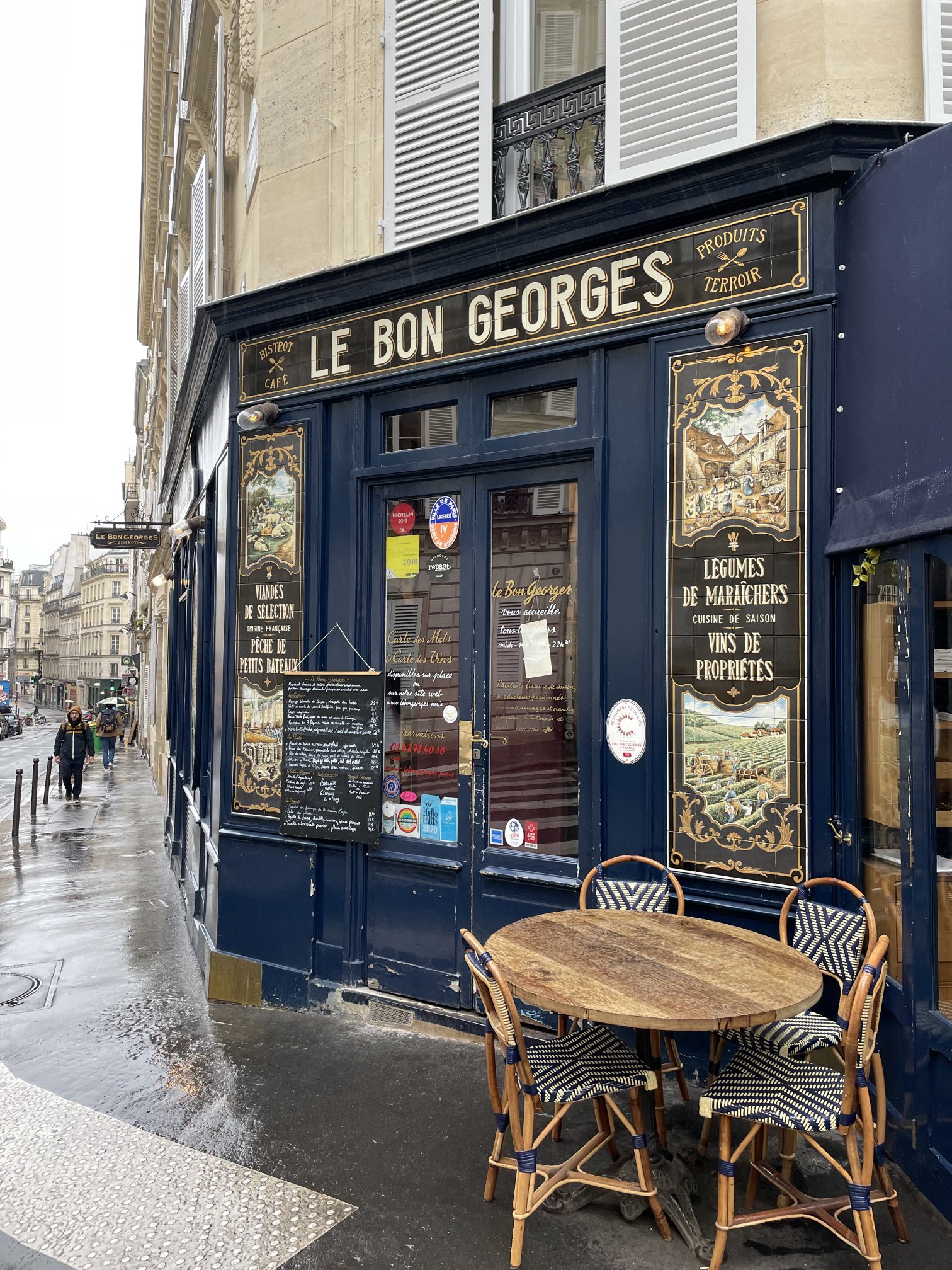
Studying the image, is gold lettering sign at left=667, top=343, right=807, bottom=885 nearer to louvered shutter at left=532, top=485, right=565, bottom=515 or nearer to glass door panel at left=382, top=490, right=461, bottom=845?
louvered shutter at left=532, top=485, right=565, bottom=515

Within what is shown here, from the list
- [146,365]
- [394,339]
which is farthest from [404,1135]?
[146,365]

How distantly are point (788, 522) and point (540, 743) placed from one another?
1866 mm

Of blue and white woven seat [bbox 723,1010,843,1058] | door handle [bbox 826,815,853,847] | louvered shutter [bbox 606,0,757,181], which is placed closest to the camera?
blue and white woven seat [bbox 723,1010,843,1058]

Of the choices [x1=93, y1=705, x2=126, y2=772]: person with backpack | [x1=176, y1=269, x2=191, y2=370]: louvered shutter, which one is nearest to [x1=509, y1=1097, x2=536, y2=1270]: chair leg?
[x1=176, y1=269, x2=191, y2=370]: louvered shutter

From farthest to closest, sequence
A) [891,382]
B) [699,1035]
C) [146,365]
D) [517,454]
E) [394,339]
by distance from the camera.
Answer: [146,365], [394,339], [517,454], [699,1035], [891,382]

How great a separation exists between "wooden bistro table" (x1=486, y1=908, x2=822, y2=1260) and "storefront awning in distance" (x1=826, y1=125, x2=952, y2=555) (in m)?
1.83

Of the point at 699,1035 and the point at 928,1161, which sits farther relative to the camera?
the point at 699,1035

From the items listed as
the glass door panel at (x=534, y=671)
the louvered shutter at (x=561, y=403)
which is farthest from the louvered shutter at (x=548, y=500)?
the louvered shutter at (x=561, y=403)

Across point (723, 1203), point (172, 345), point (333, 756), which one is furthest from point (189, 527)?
point (172, 345)

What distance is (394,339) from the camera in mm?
5727

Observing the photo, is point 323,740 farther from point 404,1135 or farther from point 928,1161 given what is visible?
point 928,1161

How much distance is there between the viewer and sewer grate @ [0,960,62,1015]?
583cm

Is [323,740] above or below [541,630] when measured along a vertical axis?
below

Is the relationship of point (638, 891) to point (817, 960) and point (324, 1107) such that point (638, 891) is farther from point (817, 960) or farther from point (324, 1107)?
point (324, 1107)
